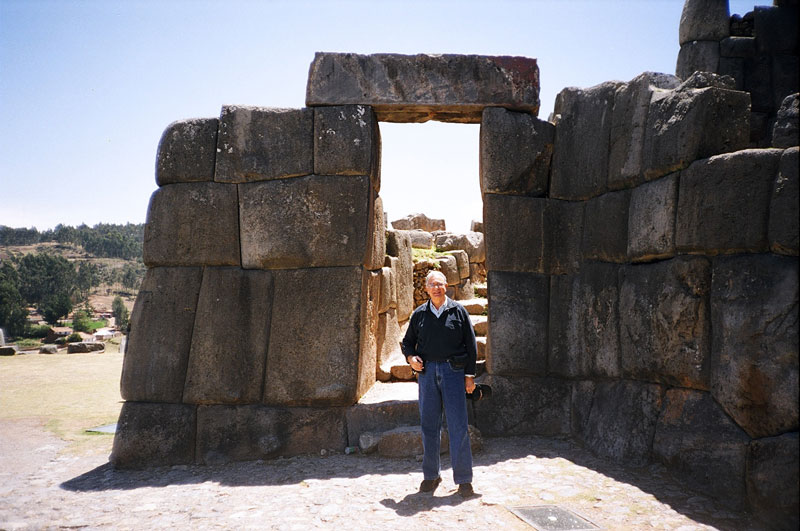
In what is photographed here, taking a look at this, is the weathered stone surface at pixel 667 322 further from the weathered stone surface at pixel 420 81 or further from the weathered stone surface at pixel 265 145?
the weathered stone surface at pixel 265 145

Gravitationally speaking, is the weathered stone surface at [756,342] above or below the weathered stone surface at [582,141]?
below

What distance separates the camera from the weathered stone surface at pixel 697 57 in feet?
31.1

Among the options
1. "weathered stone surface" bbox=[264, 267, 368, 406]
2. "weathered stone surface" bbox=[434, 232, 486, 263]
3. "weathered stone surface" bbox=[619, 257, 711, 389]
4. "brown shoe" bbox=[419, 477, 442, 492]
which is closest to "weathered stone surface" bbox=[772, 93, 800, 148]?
"weathered stone surface" bbox=[619, 257, 711, 389]

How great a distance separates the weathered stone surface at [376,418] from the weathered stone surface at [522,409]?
0.78m

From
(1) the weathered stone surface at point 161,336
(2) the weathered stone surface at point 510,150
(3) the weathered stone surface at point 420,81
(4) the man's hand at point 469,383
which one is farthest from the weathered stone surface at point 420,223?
(4) the man's hand at point 469,383

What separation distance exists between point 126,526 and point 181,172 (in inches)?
136

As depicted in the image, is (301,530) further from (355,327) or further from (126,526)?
(355,327)

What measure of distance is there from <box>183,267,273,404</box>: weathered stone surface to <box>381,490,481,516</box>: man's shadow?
6.85 ft

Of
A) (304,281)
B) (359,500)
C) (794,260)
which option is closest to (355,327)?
(304,281)

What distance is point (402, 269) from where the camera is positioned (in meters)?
8.98

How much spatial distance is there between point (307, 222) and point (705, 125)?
3.70 metres

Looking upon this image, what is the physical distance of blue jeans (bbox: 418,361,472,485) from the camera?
14.3ft

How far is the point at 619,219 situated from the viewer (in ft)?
17.6

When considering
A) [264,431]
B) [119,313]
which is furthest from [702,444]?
[119,313]
